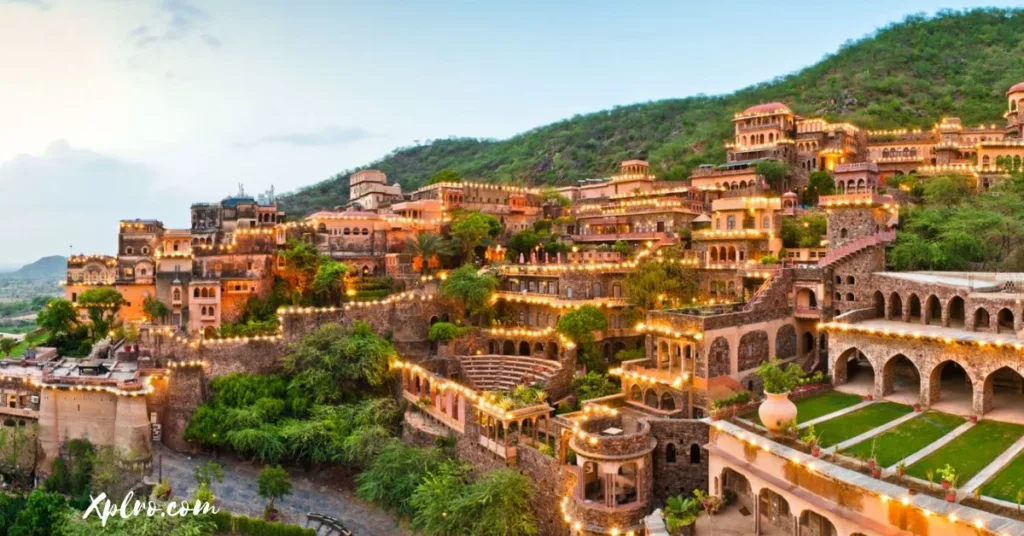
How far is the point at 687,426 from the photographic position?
2495 centimetres

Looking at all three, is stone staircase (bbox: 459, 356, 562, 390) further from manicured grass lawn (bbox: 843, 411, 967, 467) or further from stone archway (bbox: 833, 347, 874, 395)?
manicured grass lawn (bbox: 843, 411, 967, 467)

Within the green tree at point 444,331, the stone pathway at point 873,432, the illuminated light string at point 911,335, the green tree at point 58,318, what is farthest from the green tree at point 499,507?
the green tree at point 58,318

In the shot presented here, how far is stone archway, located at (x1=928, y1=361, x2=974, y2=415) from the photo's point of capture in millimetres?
22859

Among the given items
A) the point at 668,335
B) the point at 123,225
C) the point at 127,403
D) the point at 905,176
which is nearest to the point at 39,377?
the point at 127,403

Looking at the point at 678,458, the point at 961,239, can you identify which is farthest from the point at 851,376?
the point at 961,239

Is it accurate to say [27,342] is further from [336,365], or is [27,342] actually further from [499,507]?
[499,507]

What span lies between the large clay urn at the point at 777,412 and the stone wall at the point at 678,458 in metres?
4.39

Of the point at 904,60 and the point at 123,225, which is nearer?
the point at 123,225

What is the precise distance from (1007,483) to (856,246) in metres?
15.6

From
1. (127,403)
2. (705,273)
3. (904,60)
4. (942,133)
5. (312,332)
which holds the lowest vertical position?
(127,403)

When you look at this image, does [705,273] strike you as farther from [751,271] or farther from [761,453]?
[761,453]

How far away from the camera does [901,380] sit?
26922 millimetres

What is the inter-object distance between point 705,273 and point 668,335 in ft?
28.7

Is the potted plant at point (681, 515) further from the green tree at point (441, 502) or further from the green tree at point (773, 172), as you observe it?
the green tree at point (773, 172)
